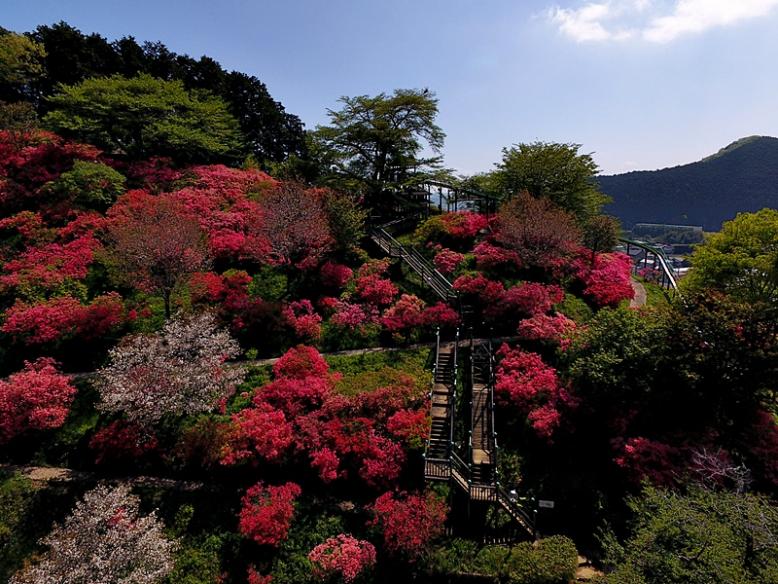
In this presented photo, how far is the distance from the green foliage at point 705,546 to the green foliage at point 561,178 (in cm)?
2376

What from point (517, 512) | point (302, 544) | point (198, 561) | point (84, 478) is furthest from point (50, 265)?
point (517, 512)

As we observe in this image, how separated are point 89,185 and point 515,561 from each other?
35863 mm

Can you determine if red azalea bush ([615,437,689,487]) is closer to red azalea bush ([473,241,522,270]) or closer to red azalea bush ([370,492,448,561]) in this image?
red azalea bush ([370,492,448,561])

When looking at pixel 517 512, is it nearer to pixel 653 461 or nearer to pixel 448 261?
pixel 653 461

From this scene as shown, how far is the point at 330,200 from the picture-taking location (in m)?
26.3

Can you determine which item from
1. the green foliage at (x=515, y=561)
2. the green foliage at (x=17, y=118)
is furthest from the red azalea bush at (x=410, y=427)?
the green foliage at (x=17, y=118)

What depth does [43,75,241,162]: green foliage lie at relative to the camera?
3347cm

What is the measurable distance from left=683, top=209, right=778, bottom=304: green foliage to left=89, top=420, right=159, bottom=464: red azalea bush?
1096 inches

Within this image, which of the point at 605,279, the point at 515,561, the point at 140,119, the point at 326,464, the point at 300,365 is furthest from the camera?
the point at 140,119

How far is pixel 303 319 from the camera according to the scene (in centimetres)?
2180

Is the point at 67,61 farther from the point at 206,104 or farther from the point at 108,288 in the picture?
the point at 108,288

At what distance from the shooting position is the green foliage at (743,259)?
19.1 m

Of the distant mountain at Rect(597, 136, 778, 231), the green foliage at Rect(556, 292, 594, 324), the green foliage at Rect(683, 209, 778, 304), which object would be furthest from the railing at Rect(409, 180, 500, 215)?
the distant mountain at Rect(597, 136, 778, 231)

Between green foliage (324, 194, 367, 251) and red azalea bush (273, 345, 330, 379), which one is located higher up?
green foliage (324, 194, 367, 251)
